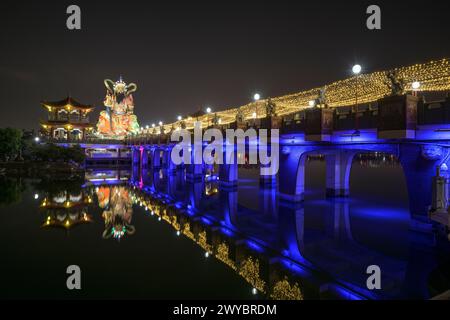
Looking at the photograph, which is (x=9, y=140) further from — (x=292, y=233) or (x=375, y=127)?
(x=375, y=127)

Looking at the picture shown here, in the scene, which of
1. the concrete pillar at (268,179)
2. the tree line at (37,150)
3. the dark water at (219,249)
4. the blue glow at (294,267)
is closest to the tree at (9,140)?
the tree line at (37,150)

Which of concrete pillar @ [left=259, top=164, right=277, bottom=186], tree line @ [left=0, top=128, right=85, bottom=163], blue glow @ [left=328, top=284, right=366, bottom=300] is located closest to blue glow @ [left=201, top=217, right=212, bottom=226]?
blue glow @ [left=328, top=284, right=366, bottom=300]

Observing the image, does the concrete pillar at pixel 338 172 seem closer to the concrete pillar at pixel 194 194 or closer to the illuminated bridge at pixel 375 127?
the illuminated bridge at pixel 375 127

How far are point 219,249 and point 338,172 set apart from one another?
47.2 ft

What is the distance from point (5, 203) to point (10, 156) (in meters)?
36.0

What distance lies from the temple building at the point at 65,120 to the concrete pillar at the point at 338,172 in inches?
2407

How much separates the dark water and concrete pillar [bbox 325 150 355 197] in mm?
1319

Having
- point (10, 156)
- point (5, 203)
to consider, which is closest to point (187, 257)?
point (5, 203)

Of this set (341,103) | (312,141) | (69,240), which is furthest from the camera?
(341,103)

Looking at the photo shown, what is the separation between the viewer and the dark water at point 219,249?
857 cm

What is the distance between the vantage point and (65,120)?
6969 centimetres

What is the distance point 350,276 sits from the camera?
906cm

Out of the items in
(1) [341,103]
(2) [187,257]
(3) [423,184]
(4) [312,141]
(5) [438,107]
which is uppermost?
(1) [341,103]

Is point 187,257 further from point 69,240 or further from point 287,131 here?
point 287,131
